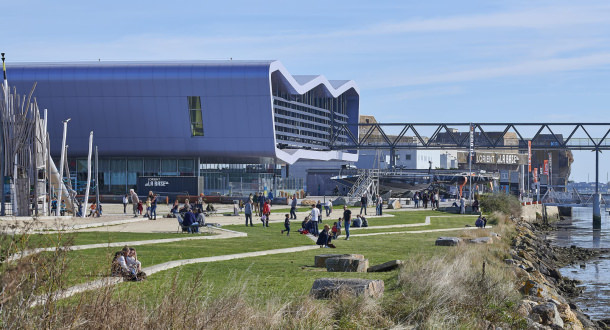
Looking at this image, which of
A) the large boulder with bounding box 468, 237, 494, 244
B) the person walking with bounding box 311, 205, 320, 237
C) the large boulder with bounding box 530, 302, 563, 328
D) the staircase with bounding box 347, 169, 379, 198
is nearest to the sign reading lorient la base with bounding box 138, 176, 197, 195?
the staircase with bounding box 347, 169, 379, 198

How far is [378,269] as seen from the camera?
22.4m

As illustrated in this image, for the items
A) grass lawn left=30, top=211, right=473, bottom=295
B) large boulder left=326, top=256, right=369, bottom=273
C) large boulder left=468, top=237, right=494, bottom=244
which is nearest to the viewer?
grass lawn left=30, top=211, right=473, bottom=295

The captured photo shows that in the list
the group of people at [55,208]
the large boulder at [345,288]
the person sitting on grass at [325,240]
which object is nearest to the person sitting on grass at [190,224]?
the person sitting on grass at [325,240]

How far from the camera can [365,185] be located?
270ft

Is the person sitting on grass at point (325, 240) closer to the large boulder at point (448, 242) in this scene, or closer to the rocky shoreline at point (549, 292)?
the large boulder at point (448, 242)

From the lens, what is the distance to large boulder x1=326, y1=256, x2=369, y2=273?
22516 millimetres

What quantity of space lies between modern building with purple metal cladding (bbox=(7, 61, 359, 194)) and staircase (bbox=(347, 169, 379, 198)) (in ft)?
25.4

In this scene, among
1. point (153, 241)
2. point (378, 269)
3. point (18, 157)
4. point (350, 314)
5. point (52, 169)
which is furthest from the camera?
point (52, 169)

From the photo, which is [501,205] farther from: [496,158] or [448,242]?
[496,158]

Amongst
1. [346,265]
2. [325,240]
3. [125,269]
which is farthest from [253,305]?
[325,240]

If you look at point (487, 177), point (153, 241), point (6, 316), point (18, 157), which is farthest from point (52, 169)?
point (487, 177)

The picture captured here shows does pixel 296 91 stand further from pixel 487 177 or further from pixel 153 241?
pixel 153 241

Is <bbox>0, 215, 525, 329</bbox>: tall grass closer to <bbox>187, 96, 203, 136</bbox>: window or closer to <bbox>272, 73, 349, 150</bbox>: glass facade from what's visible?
<bbox>187, 96, 203, 136</bbox>: window

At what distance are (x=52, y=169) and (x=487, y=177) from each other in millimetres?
61067
